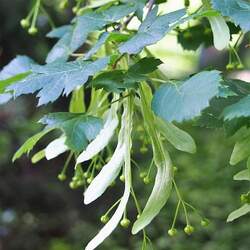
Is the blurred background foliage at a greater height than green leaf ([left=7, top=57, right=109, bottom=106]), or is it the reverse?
Result: green leaf ([left=7, top=57, right=109, bottom=106])

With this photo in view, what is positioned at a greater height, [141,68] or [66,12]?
[141,68]

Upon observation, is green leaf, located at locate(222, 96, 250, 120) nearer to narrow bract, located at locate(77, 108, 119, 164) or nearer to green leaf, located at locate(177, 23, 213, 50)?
narrow bract, located at locate(77, 108, 119, 164)

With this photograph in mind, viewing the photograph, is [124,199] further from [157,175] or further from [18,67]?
[18,67]

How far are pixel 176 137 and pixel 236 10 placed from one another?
0.60 ft

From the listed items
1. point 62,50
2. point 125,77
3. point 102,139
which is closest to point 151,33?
point 125,77

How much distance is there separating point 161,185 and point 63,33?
46 cm

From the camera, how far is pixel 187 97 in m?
0.68

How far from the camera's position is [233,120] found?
713 mm

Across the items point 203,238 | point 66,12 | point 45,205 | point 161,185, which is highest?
point 161,185

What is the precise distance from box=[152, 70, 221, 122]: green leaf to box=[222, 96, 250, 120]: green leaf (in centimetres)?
4

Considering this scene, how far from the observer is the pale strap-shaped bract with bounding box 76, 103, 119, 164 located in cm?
82

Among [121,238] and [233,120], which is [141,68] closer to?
[233,120]

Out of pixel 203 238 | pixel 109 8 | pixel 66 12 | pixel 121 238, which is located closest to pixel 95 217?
pixel 121 238

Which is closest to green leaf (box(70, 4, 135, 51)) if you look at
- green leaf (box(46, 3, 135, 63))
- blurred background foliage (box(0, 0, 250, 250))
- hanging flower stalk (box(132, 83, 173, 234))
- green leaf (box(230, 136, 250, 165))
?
green leaf (box(46, 3, 135, 63))
